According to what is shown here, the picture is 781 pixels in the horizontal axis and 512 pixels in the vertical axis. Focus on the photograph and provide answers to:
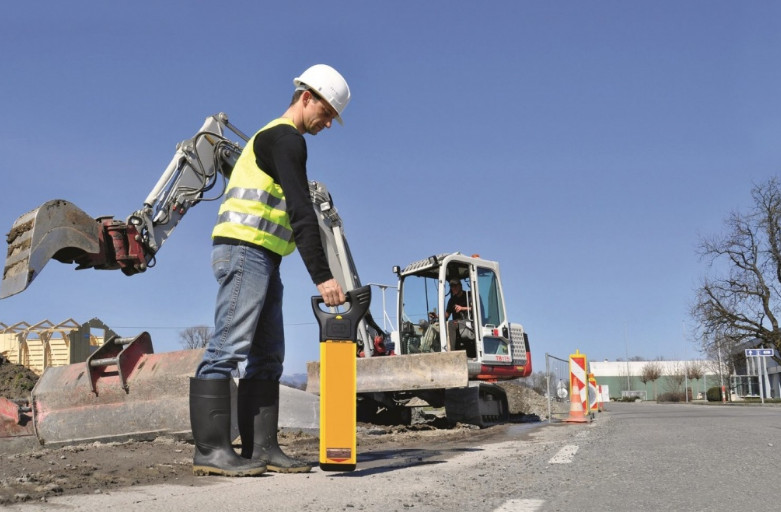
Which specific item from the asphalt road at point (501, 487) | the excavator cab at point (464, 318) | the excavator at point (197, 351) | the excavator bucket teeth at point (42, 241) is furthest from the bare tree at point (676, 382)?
the asphalt road at point (501, 487)

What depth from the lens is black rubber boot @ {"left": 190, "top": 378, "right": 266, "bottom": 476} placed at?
3865 millimetres

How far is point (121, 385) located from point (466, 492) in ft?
13.7

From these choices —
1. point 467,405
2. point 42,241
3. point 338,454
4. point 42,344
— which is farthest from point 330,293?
point 42,344

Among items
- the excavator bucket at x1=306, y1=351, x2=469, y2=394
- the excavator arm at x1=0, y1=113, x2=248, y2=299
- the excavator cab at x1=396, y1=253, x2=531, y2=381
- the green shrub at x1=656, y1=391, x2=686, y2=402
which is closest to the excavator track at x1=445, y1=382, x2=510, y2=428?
the excavator cab at x1=396, y1=253, x2=531, y2=381

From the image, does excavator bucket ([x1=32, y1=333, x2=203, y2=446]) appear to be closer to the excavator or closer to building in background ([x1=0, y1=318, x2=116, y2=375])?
the excavator

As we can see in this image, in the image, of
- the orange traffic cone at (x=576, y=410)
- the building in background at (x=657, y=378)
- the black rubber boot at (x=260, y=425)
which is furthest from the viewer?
the building in background at (x=657, y=378)

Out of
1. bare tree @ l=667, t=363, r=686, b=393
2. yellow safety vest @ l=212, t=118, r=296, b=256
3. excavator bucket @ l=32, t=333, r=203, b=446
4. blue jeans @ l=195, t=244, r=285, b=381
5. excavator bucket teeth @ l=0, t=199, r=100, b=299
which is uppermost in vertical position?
excavator bucket teeth @ l=0, t=199, r=100, b=299

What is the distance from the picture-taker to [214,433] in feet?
12.8

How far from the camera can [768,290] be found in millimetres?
41438

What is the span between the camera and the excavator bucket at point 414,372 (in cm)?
998

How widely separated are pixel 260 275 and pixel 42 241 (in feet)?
15.1

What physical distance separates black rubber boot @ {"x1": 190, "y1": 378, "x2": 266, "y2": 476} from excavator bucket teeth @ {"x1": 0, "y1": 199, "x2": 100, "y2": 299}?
169 inches

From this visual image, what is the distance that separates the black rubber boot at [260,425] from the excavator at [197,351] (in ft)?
6.85

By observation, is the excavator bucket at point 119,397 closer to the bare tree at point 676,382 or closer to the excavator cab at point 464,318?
the excavator cab at point 464,318
